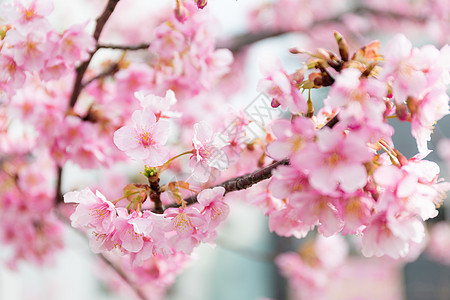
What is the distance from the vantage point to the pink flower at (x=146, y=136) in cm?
59

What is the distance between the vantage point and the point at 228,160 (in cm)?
69

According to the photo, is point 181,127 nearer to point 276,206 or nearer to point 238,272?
point 276,206

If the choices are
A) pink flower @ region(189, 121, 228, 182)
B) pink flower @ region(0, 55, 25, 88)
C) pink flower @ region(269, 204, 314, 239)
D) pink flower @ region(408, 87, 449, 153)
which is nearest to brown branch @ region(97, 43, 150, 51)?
pink flower @ region(0, 55, 25, 88)

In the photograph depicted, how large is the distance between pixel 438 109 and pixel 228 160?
31 centimetres

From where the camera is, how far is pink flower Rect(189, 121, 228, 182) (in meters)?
0.59

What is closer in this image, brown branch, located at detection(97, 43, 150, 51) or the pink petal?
the pink petal

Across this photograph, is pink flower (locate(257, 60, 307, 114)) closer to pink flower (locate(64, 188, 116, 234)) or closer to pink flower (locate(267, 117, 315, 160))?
pink flower (locate(267, 117, 315, 160))

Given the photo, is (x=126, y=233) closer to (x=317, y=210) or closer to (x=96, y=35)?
(x=317, y=210)

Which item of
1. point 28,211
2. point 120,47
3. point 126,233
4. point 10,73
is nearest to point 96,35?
point 120,47

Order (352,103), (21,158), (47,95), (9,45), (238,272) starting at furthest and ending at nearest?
(238,272), (21,158), (47,95), (9,45), (352,103)

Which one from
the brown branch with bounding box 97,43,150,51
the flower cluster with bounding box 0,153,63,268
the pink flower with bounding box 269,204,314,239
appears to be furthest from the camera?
the flower cluster with bounding box 0,153,63,268

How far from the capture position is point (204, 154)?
607 mm

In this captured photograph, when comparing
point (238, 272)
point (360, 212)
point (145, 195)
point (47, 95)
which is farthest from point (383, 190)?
point (238, 272)

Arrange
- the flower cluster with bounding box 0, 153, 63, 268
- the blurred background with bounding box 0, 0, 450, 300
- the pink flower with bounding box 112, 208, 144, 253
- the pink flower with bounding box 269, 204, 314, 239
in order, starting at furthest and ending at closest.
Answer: the blurred background with bounding box 0, 0, 450, 300 < the flower cluster with bounding box 0, 153, 63, 268 < the pink flower with bounding box 269, 204, 314, 239 < the pink flower with bounding box 112, 208, 144, 253
